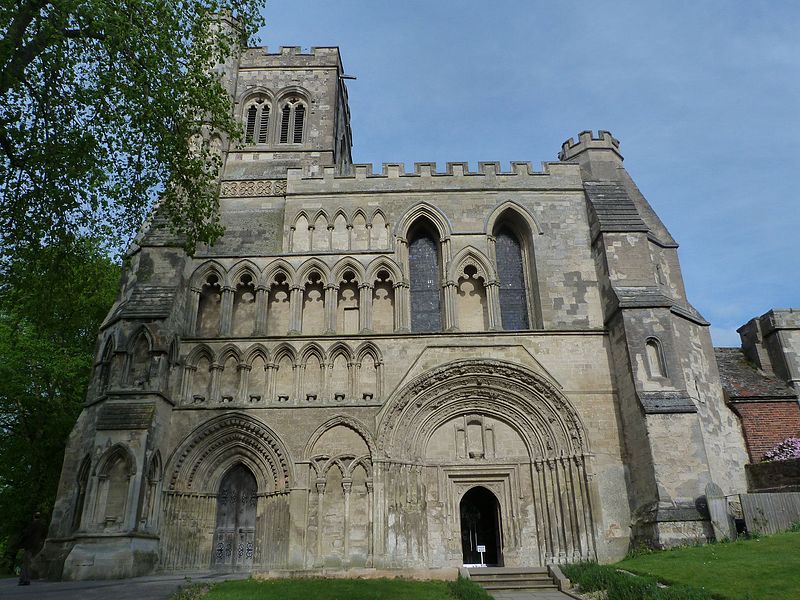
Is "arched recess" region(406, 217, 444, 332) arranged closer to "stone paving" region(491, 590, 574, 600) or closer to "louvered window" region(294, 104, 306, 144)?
"stone paving" region(491, 590, 574, 600)

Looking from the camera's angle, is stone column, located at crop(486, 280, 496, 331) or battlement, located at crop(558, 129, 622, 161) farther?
battlement, located at crop(558, 129, 622, 161)

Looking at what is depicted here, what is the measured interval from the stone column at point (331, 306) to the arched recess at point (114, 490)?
19.5 ft

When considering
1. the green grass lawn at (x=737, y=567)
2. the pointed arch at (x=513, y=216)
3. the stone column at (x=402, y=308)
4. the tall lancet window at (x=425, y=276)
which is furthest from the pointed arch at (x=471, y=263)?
the green grass lawn at (x=737, y=567)

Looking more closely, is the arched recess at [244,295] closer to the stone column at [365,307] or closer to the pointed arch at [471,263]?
the stone column at [365,307]

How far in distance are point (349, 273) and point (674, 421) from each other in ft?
31.3

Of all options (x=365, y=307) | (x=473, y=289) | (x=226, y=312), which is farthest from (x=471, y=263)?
(x=226, y=312)

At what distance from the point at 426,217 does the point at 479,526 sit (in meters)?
9.24

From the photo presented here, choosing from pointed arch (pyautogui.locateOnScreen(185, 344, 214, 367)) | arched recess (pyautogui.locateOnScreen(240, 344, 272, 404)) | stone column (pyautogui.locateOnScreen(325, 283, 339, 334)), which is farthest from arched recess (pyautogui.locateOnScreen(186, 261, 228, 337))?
stone column (pyautogui.locateOnScreen(325, 283, 339, 334))

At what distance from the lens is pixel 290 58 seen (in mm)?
25656

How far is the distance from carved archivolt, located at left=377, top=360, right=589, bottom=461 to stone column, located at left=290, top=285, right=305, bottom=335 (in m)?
3.42

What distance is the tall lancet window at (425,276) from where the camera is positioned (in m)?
17.8

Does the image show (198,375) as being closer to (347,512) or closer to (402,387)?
(347,512)

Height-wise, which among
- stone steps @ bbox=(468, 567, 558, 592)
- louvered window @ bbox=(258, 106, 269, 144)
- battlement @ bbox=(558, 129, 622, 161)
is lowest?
stone steps @ bbox=(468, 567, 558, 592)

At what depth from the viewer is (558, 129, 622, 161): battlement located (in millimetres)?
20469
